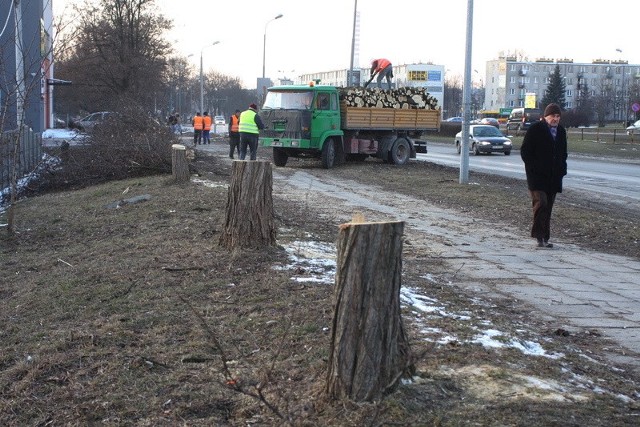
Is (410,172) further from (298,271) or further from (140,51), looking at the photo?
(140,51)

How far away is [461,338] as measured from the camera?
213 inches

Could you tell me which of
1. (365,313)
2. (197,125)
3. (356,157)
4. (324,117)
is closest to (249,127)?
(324,117)

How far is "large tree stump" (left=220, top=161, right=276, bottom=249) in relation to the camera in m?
8.36

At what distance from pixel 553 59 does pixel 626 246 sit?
146059mm

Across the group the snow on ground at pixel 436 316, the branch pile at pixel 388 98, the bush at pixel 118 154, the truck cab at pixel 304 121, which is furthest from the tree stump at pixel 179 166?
the branch pile at pixel 388 98

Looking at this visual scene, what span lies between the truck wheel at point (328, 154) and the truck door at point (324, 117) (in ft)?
1.08

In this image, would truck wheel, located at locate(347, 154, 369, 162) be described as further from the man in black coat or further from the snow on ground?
the snow on ground

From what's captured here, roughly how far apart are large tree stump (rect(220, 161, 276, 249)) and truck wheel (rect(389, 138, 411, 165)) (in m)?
17.8

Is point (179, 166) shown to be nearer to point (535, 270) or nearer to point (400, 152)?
point (535, 270)

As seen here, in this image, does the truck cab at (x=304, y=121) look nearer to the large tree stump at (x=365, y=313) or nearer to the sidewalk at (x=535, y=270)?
the sidewalk at (x=535, y=270)

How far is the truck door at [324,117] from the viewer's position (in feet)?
76.8

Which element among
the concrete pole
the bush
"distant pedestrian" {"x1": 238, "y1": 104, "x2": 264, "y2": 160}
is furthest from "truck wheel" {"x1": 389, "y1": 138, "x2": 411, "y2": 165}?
the bush

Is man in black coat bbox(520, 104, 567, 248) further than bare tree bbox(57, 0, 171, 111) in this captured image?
No

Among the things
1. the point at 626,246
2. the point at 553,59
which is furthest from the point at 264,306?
the point at 553,59
